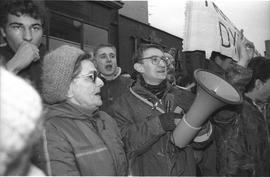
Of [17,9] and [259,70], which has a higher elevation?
[17,9]

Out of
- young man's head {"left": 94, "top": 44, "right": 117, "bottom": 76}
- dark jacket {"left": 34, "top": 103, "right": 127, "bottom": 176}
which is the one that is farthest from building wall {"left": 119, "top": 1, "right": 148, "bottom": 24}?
dark jacket {"left": 34, "top": 103, "right": 127, "bottom": 176}

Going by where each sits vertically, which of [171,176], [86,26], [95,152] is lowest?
[171,176]

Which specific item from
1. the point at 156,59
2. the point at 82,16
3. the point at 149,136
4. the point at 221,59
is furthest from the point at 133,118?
the point at 82,16

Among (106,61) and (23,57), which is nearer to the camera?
(23,57)

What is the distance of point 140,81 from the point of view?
336 cm

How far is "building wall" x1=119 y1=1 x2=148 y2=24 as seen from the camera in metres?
13.5

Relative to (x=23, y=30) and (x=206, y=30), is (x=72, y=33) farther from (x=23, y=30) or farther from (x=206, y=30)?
(x=23, y=30)

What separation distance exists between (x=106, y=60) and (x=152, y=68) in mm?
1592

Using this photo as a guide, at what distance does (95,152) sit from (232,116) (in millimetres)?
1526

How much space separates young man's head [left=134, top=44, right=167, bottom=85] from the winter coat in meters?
0.66

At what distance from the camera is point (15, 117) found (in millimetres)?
876

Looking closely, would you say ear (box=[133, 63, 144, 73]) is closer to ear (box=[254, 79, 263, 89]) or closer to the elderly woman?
the elderly woman

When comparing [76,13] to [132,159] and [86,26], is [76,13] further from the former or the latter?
[132,159]

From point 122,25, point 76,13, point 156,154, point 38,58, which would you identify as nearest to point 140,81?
point 156,154
